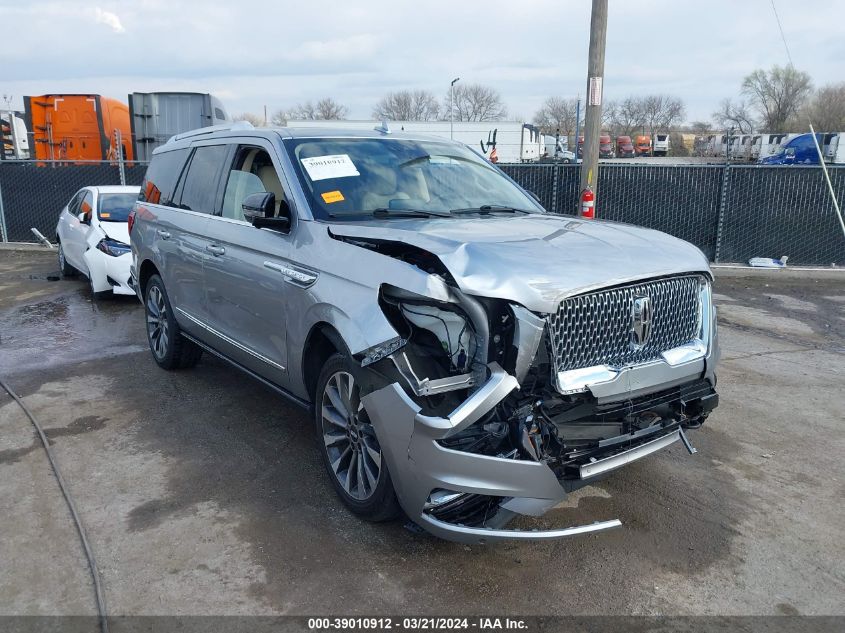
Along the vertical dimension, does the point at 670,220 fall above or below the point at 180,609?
above

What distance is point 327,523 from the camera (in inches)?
147

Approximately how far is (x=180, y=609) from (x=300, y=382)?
1.43m

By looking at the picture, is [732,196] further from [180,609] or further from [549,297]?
[180,609]

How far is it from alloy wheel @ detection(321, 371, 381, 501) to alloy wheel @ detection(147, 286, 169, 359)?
3017mm

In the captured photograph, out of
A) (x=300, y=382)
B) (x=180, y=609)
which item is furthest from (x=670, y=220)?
(x=180, y=609)

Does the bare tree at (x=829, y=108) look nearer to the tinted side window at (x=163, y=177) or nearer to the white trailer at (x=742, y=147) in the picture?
the white trailer at (x=742, y=147)

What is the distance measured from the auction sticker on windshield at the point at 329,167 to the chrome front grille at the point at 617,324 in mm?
1862

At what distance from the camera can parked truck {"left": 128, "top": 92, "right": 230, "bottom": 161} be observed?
622 inches

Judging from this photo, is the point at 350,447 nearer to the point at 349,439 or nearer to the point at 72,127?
the point at 349,439

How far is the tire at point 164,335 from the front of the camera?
6.12 metres

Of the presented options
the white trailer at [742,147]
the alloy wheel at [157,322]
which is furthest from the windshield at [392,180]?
the white trailer at [742,147]

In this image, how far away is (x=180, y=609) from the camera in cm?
303

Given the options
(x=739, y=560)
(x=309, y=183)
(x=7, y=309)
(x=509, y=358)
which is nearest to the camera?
(x=509, y=358)

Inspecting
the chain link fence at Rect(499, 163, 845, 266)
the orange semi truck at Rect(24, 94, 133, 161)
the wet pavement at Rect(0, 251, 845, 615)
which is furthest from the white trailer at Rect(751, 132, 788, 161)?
the wet pavement at Rect(0, 251, 845, 615)
